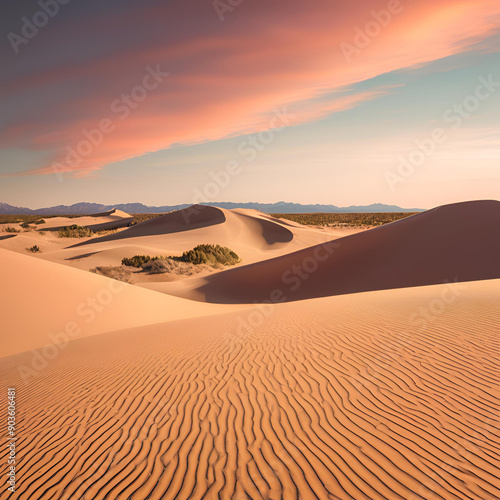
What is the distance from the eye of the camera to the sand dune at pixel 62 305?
941 centimetres

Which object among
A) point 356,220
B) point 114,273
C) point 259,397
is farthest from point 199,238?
point 356,220

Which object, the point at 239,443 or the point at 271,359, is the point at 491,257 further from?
the point at 239,443

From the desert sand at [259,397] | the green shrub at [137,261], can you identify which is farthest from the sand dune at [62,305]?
the green shrub at [137,261]

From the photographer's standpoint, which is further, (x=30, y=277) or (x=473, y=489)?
(x=30, y=277)

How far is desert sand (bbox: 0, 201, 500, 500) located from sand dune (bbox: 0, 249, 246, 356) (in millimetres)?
61

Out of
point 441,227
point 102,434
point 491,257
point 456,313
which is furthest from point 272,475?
point 441,227

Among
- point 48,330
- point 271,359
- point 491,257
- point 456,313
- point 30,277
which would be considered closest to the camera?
point 271,359

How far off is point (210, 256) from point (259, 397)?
2202 centimetres

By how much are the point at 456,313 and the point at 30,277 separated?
12.8 metres

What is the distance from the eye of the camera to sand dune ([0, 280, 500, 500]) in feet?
10.3

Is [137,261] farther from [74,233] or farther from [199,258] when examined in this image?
[74,233]

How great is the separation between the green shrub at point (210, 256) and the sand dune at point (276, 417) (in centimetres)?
1715

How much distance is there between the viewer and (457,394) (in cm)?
450

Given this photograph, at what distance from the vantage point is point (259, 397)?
4797 millimetres
